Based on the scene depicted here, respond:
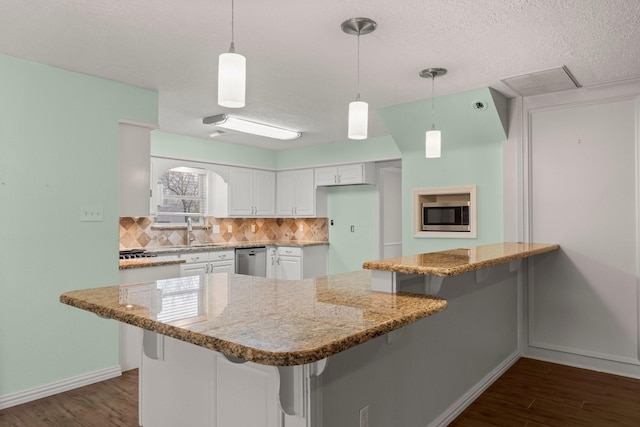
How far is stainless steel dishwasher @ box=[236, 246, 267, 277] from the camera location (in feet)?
20.2

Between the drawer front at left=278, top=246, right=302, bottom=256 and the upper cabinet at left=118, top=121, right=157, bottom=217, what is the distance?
9.48 feet

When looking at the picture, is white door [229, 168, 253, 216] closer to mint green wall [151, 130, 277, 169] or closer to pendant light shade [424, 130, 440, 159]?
mint green wall [151, 130, 277, 169]

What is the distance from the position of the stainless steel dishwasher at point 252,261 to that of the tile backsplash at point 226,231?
492 millimetres

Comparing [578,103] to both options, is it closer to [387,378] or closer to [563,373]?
[563,373]

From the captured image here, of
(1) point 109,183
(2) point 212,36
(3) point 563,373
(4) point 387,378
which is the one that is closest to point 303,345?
(4) point 387,378

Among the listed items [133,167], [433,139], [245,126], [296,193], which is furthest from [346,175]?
[133,167]

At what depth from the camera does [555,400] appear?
2934 millimetres

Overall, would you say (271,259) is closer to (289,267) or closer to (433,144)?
(289,267)

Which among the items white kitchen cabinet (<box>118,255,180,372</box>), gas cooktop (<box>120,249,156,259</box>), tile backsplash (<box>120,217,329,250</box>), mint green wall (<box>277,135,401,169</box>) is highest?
mint green wall (<box>277,135,401,169</box>)

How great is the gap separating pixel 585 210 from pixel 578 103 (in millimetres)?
923

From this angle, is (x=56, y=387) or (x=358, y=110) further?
(x=56, y=387)

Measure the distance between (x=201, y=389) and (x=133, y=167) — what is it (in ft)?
7.76

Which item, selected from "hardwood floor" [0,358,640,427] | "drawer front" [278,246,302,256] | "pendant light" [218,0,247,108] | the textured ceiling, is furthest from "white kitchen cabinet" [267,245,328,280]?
"pendant light" [218,0,247,108]

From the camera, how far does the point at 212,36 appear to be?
8.50 feet
